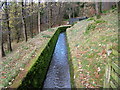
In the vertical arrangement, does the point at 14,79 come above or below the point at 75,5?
below

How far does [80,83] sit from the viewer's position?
5500 millimetres

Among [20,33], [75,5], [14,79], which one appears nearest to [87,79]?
[14,79]

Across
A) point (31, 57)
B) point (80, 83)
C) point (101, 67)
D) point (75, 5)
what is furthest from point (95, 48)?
point (75, 5)

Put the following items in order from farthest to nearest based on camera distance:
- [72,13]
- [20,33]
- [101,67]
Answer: [72,13]
[20,33]
[101,67]

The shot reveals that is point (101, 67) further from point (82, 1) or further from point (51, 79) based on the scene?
point (82, 1)

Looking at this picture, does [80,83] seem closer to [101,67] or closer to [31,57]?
[101,67]

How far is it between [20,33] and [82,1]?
82.6 feet

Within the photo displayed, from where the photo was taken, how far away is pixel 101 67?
6074 millimetres

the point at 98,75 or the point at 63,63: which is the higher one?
the point at 98,75

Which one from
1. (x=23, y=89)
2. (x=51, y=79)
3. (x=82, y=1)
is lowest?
(x=51, y=79)

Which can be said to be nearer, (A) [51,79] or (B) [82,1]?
(A) [51,79]

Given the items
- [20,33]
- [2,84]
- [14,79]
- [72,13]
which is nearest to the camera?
[2,84]

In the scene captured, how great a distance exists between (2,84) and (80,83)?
11.2 feet

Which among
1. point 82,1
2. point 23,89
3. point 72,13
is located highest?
point 82,1
